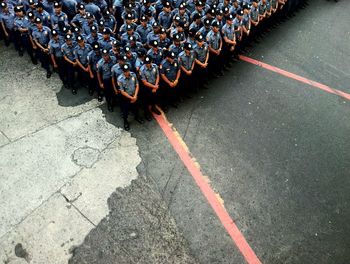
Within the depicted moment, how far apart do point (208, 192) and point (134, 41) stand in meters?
3.67

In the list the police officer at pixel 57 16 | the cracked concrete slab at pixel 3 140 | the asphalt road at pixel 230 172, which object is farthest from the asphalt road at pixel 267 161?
the police officer at pixel 57 16

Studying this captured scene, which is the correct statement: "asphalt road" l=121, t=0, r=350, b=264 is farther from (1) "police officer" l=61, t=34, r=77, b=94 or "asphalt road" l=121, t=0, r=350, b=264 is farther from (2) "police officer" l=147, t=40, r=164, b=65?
(1) "police officer" l=61, t=34, r=77, b=94

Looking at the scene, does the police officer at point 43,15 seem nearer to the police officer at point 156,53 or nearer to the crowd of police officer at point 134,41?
the crowd of police officer at point 134,41

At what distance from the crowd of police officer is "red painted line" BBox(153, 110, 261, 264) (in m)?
0.72

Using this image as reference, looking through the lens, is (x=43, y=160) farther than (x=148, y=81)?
No

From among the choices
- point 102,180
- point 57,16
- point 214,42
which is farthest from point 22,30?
point 214,42

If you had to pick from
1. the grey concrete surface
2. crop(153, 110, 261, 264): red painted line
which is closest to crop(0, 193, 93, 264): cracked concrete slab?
the grey concrete surface

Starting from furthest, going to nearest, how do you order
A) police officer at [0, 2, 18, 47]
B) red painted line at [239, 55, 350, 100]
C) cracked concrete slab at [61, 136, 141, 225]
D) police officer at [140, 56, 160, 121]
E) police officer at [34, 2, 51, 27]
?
red painted line at [239, 55, 350, 100], police officer at [34, 2, 51, 27], police officer at [0, 2, 18, 47], police officer at [140, 56, 160, 121], cracked concrete slab at [61, 136, 141, 225]

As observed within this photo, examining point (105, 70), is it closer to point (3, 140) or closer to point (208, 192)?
point (3, 140)

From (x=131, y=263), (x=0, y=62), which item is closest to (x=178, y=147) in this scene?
(x=131, y=263)

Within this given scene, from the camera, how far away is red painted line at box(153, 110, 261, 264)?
19.6ft

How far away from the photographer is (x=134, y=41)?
810cm

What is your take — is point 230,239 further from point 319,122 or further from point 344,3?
point 344,3

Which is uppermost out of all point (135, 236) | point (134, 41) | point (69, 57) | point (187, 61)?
point (134, 41)
